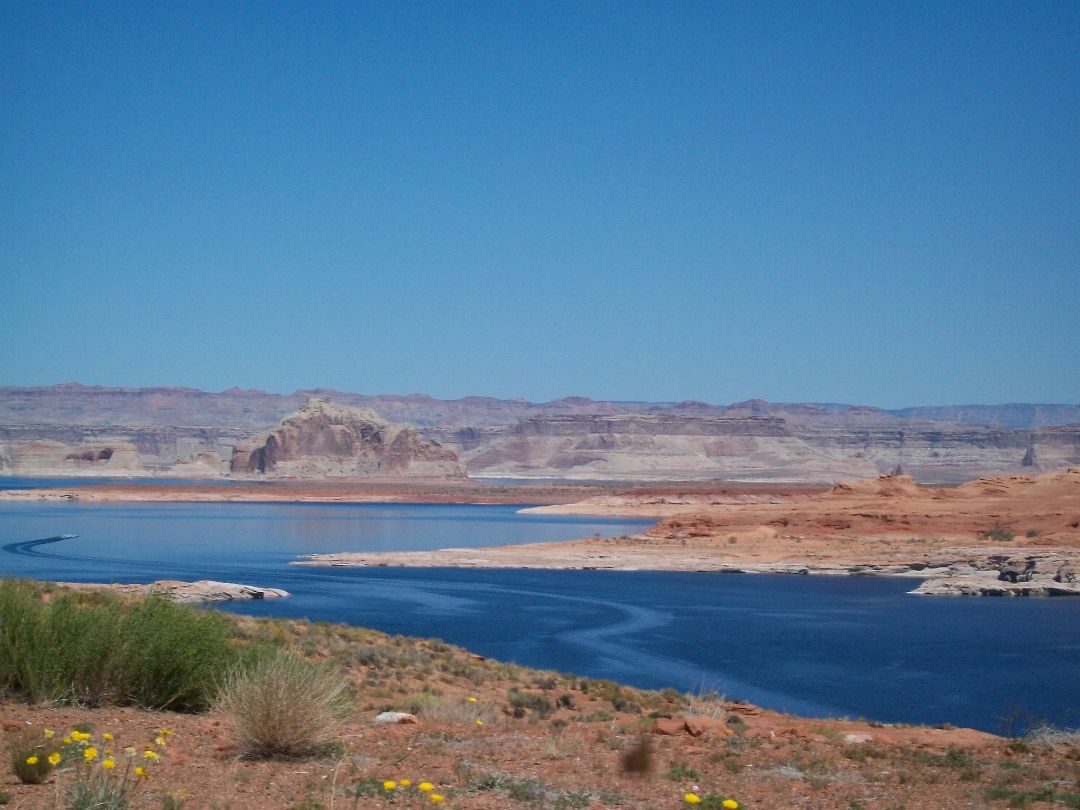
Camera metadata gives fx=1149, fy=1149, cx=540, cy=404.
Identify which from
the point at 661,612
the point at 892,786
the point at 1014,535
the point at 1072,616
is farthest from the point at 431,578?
A: the point at 892,786

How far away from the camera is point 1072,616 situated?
3669 cm

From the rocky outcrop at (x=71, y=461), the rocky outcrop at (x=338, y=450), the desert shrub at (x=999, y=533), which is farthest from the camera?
the rocky outcrop at (x=71, y=461)

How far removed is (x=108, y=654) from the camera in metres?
9.87

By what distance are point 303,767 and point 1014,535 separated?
51.5 m

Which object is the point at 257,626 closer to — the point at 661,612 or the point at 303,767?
the point at 303,767

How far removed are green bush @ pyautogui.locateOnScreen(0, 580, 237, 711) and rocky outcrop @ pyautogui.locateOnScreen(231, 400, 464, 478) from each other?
511 feet

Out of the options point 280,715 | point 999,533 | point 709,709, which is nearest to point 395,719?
point 280,715

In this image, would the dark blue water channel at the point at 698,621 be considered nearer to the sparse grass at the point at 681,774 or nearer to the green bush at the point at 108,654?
the sparse grass at the point at 681,774

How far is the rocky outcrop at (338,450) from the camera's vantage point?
166125 millimetres

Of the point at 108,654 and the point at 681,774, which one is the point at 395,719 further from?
the point at 681,774

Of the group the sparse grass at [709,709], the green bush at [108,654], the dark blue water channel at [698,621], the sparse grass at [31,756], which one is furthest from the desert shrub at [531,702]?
the sparse grass at [31,756]

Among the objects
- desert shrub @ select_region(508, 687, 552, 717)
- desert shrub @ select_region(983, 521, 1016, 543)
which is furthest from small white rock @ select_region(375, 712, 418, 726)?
desert shrub @ select_region(983, 521, 1016, 543)

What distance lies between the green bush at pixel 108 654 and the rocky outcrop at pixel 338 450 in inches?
6133

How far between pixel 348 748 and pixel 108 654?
248 cm
